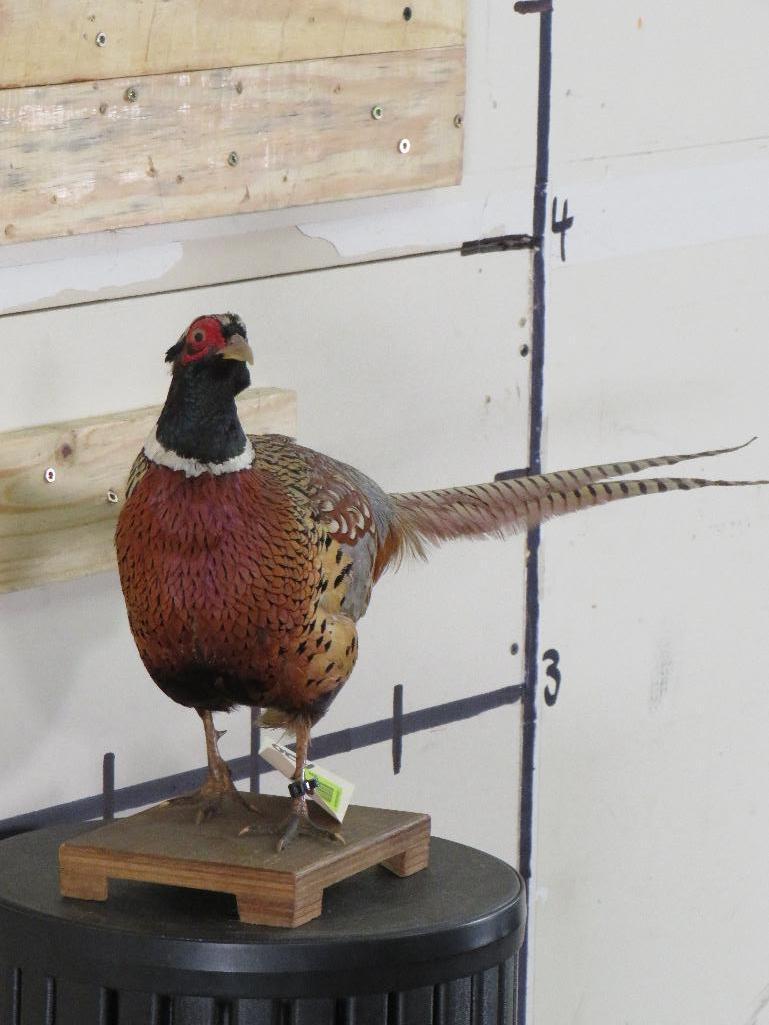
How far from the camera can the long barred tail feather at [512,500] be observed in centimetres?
215

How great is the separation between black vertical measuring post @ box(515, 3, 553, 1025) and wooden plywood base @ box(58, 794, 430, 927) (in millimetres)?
787

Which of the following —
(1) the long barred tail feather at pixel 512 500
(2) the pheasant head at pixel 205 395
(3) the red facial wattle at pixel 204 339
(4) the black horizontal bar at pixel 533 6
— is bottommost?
(1) the long barred tail feather at pixel 512 500

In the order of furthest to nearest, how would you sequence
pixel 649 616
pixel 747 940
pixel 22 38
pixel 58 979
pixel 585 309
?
pixel 747 940
pixel 649 616
pixel 585 309
pixel 22 38
pixel 58 979

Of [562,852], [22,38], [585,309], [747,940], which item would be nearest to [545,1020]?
[562,852]

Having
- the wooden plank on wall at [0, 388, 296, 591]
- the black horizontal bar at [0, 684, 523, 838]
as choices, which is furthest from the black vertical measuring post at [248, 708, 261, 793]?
the wooden plank on wall at [0, 388, 296, 591]

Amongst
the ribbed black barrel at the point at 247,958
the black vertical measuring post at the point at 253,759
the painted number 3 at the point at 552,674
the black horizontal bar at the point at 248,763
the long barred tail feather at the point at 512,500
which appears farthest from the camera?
the painted number 3 at the point at 552,674

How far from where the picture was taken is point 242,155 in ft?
7.44

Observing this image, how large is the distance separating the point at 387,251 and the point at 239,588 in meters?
0.86

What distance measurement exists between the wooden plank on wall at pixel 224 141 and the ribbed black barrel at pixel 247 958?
0.73m

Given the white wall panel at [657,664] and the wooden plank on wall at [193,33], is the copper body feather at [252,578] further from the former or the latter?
the white wall panel at [657,664]

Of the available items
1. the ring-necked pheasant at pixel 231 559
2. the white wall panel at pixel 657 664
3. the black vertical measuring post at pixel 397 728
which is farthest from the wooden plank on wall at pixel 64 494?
the white wall panel at pixel 657 664

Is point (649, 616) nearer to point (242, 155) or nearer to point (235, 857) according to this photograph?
point (242, 155)

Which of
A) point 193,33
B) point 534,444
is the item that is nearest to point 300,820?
point 193,33

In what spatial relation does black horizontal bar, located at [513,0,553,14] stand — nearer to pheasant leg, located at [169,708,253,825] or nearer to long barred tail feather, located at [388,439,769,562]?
long barred tail feather, located at [388,439,769,562]
